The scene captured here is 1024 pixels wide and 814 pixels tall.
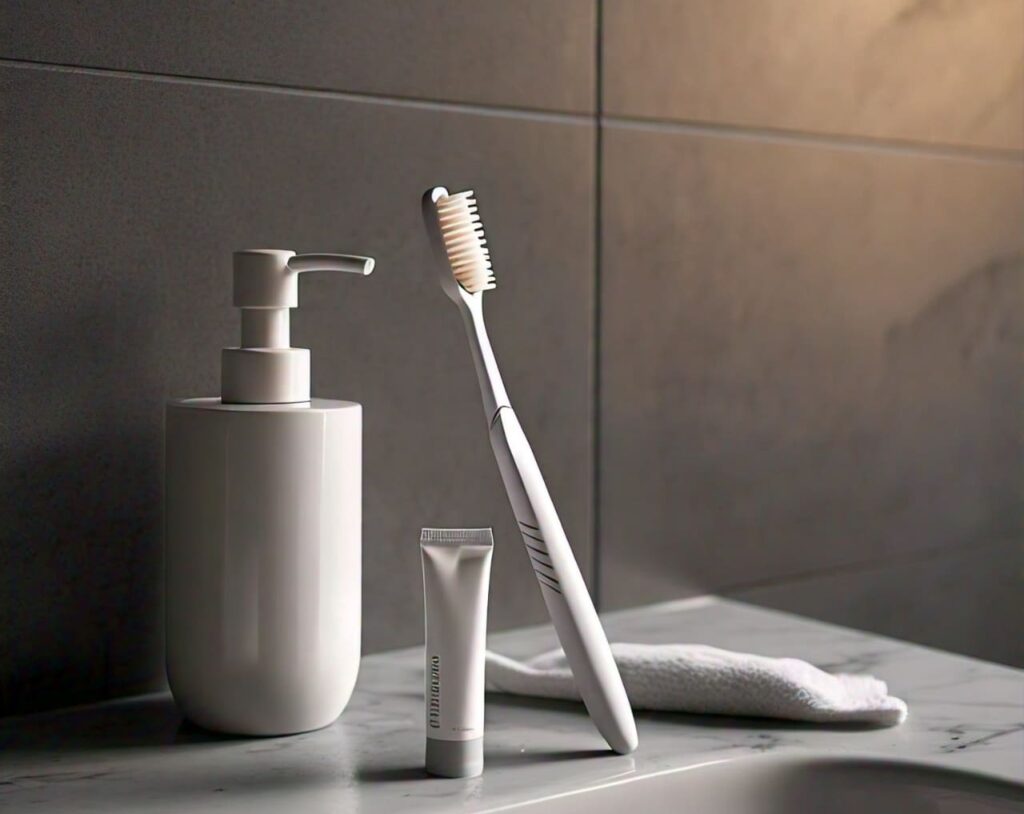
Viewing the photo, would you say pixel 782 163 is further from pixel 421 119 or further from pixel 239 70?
pixel 239 70

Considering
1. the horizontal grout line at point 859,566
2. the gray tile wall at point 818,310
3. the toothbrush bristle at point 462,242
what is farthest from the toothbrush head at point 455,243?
the horizontal grout line at point 859,566

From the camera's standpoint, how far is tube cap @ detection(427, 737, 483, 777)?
20.5 inches

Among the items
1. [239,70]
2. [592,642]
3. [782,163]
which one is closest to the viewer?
[592,642]

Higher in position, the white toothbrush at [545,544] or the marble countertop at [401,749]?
the white toothbrush at [545,544]

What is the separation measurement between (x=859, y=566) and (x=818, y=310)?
0.70 feet

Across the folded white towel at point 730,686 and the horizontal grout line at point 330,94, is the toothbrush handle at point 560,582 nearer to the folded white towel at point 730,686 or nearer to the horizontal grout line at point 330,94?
the folded white towel at point 730,686

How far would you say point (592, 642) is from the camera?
535mm

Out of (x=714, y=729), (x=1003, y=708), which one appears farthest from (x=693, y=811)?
(x=1003, y=708)

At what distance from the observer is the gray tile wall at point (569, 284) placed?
1.99 feet

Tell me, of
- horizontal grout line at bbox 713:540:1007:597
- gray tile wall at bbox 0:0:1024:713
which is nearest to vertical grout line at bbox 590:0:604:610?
gray tile wall at bbox 0:0:1024:713

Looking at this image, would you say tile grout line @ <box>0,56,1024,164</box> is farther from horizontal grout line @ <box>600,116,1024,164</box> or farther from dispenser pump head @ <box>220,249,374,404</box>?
dispenser pump head @ <box>220,249,374,404</box>

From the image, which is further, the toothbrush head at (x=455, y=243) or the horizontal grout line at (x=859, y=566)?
the horizontal grout line at (x=859, y=566)

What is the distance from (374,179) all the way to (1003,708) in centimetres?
44

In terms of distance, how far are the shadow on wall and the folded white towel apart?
0.67 feet
